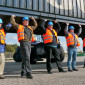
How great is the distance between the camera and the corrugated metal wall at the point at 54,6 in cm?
607

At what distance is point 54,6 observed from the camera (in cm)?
694

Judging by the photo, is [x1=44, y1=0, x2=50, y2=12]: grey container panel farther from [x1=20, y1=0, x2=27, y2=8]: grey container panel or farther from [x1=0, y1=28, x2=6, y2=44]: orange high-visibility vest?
[x1=0, y1=28, x2=6, y2=44]: orange high-visibility vest

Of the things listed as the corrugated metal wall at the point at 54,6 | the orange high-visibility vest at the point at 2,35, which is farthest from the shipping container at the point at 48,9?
the orange high-visibility vest at the point at 2,35

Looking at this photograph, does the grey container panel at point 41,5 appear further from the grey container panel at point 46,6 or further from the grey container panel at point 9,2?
the grey container panel at point 9,2

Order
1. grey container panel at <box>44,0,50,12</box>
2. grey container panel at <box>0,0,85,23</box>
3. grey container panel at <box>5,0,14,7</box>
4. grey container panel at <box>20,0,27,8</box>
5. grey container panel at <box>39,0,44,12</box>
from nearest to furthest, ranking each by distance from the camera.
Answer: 1. grey container panel at <box>5,0,14,7</box>
2. grey container panel at <box>0,0,85,23</box>
3. grey container panel at <box>20,0,27,8</box>
4. grey container panel at <box>39,0,44,12</box>
5. grey container panel at <box>44,0,50,12</box>

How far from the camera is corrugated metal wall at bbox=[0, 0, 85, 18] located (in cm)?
607

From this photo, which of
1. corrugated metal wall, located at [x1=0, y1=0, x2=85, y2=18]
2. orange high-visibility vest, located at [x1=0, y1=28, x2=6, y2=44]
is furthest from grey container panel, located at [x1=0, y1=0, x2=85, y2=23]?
orange high-visibility vest, located at [x1=0, y1=28, x2=6, y2=44]

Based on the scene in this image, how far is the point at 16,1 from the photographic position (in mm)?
6023

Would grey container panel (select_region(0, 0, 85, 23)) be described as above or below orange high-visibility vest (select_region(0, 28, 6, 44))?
above

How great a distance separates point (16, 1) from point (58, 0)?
2.37 metres

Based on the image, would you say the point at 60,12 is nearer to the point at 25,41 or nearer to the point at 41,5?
the point at 41,5

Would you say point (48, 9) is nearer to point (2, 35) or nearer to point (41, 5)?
point (41, 5)

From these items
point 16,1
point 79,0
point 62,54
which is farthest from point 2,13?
point 62,54

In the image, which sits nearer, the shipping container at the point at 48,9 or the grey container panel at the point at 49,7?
the shipping container at the point at 48,9
